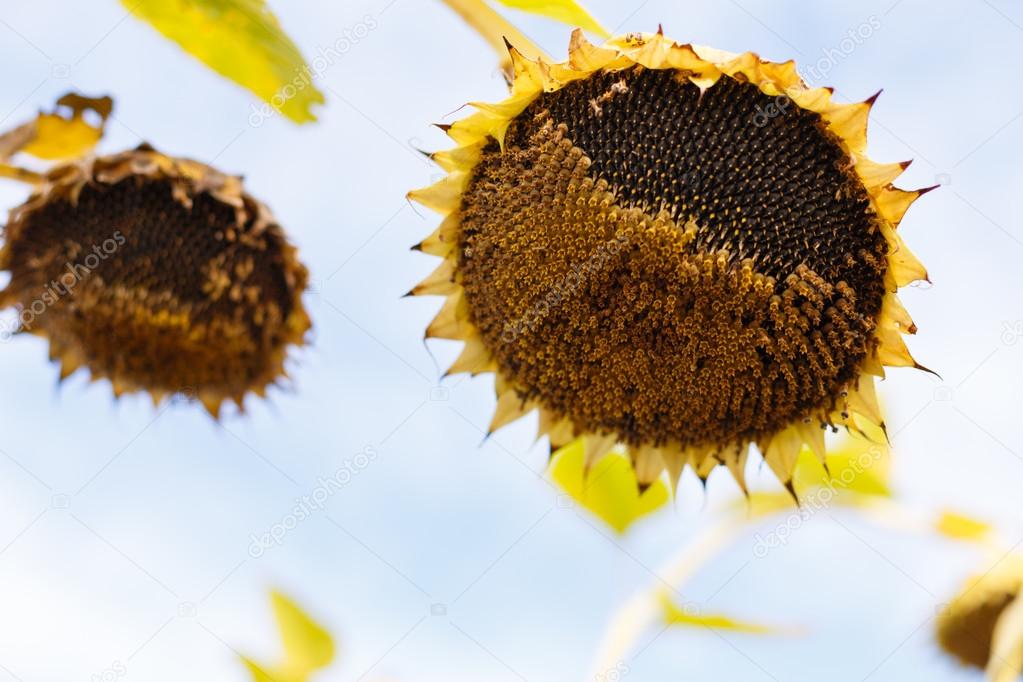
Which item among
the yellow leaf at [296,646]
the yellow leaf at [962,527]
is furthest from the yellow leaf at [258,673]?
the yellow leaf at [962,527]

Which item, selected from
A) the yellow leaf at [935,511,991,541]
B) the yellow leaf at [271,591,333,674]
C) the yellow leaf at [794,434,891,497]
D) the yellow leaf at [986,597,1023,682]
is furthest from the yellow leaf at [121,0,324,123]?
the yellow leaf at [935,511,991,541]

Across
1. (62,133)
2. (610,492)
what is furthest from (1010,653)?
(62,133)

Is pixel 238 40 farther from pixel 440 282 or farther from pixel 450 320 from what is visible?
pixel 450 320

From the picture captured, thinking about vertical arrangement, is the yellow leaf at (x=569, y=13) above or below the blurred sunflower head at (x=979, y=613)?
above

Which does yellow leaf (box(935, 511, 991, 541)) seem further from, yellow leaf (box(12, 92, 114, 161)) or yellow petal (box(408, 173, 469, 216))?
yellow leaf (box(12, 92, 114, 161))

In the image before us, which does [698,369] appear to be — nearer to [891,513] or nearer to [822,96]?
[822,96]
